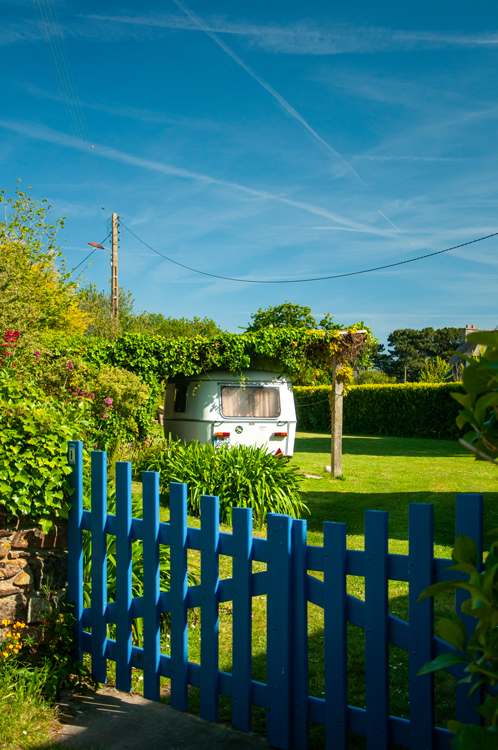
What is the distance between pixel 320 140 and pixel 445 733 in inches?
742

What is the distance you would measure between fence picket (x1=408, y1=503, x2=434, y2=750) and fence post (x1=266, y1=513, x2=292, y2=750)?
1.78ft

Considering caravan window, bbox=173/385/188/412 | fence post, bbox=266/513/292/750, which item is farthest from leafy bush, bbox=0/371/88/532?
caravan window, bbox=173/385/188/412

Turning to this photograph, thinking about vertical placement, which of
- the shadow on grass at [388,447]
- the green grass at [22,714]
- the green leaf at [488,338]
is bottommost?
the shadow on grass at [388,447]

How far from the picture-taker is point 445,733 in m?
2.06

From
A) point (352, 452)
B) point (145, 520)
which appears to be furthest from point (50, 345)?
point (352, 452)

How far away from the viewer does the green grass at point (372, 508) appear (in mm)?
3137

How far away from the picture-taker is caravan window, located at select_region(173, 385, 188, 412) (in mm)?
11899

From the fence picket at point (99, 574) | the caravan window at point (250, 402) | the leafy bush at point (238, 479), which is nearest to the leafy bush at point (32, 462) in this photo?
the fence picket at point (99, 574)

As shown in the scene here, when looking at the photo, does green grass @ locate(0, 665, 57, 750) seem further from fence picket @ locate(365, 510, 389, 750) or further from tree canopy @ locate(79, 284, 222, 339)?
tree canopy @ locate(79, 284, 222, 339)

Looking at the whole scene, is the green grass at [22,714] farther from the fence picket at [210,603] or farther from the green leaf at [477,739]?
the green leaf at [477,739]

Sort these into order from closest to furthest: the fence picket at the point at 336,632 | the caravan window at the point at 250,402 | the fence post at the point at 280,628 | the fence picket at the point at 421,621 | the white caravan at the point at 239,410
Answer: the fence picket at the point at 421,621, the fence picket at the point at 336,632, the fence post at the point at 280,628, the white caravan at the point at 239,410, the caravan window at the point at 250,402

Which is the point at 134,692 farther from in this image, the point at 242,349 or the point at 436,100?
the point at 436,100

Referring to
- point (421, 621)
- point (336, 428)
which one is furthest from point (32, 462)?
point (336, 428)

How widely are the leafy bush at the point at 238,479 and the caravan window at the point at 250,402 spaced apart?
2.98m
